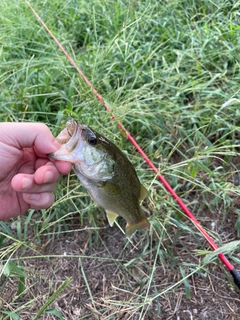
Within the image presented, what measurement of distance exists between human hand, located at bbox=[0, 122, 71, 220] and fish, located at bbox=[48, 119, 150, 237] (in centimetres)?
10

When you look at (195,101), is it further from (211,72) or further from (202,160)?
(202,160)

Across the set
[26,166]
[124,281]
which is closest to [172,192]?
[124,281]

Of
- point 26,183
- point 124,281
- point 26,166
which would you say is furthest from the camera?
point 124,281

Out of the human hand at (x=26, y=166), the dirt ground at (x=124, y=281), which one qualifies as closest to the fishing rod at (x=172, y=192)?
the dirt ground at (x=124, y=281)

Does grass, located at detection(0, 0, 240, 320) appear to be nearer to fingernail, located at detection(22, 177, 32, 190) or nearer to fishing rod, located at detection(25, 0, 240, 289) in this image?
fishing rod, located at detection(25, 0, 240, 289)

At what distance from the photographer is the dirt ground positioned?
2076 mm

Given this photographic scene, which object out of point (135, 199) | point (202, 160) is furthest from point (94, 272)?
point (202, 160)

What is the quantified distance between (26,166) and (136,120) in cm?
105

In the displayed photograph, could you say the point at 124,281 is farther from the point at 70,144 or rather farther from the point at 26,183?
the point at 70,144

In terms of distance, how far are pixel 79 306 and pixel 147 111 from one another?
55.0 inches

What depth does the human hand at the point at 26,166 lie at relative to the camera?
5.54 ft

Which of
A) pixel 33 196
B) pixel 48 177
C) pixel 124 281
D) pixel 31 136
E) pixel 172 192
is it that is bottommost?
pixel 124 281

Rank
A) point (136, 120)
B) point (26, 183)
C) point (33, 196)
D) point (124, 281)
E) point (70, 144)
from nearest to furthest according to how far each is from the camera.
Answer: point (70, 144) < point (26, 183) < point (33, 196) < point (124, 281) < point (136, 120)

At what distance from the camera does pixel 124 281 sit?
2213 mm
